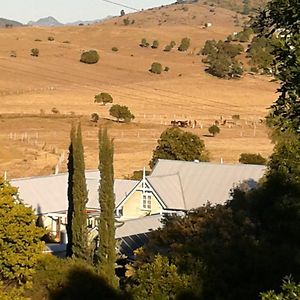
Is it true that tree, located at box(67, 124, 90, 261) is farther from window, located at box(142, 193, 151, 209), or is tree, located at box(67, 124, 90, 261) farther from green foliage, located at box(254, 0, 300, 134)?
green foliage, located at box(254, 0, 300, 134)

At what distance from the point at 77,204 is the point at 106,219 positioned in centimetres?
121

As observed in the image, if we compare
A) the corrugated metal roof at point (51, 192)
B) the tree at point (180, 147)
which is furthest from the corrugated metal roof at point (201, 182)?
the tree at point (180, 147)

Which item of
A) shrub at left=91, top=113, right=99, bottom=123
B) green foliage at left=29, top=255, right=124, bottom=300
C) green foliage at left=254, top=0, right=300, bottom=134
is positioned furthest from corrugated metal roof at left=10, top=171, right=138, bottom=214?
shrub at left=91, top=113, right=99, bottom=123

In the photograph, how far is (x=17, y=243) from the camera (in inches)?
836

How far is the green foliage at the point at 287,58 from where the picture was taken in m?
8.17

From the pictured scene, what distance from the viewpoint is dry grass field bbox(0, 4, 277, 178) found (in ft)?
180

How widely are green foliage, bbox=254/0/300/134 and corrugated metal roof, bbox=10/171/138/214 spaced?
2288cm

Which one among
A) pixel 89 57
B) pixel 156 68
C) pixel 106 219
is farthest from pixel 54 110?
pixel 106 219

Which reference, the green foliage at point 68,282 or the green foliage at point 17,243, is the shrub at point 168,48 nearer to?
the green foliage at point 17,243

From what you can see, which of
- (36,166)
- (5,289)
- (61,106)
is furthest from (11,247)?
(61,106)

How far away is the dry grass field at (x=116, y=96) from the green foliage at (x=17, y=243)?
2351 cm

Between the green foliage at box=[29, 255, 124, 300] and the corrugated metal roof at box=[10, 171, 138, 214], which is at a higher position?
the green foliage at box=[29, 255, 124, 300]

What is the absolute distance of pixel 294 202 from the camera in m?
21.0

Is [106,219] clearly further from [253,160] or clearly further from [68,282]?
[253,160]
